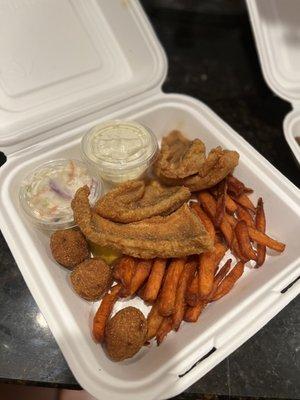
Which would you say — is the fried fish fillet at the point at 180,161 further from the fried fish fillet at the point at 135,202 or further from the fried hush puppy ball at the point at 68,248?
the fried hush puppy ball at the point at 68,248

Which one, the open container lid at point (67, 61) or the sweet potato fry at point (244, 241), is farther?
the open container lid at point (67, 61)

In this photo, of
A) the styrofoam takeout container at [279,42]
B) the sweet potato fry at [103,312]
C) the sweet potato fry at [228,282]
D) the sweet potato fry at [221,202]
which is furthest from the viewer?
the styrofoam takeout container at [279,42]

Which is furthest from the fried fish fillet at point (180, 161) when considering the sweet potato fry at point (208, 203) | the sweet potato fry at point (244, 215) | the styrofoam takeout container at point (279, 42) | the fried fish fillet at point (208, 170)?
the styrofoam takeout container at point (279, 42)

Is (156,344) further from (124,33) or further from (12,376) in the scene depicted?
(124,33)

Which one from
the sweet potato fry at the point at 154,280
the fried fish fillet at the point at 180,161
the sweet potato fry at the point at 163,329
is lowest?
the sweet potato fry at the point at 163,329

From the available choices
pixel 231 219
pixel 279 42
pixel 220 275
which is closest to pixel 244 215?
pixel 231 219

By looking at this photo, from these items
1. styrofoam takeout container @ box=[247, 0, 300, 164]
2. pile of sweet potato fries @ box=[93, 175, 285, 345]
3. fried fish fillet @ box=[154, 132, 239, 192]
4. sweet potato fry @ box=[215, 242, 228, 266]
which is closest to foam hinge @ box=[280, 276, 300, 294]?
pile of sweet potato fries @ box=[93, 175, 285, 345]

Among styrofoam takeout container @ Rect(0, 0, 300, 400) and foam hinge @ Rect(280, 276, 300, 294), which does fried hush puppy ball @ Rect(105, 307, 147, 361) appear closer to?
styrofoam takeout container @ Rect(0, 0, 300, 400)

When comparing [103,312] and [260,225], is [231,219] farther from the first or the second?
[103,312]
